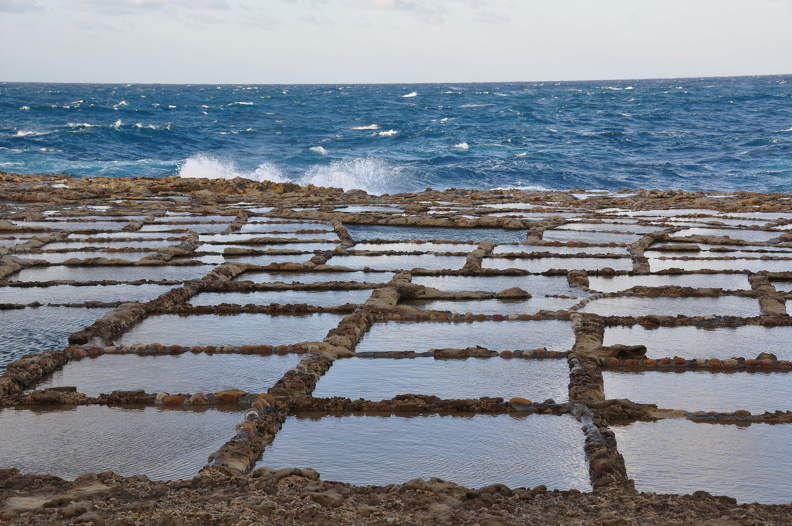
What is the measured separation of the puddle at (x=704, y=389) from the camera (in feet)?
17.3

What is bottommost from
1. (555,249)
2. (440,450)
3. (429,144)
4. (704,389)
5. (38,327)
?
(38,327)

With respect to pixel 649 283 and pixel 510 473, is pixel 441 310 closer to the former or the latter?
pixel 649 283

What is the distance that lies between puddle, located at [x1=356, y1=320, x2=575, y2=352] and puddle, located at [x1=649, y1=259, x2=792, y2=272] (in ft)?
10.2

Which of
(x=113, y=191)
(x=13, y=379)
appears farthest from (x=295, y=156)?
(x=13, y=379)

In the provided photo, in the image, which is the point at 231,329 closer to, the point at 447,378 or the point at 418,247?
the point at 447,378

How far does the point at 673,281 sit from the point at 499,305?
228 cm

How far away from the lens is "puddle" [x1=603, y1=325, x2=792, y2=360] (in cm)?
639

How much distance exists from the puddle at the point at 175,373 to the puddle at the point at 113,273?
318 cm

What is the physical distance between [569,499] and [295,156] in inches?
1330

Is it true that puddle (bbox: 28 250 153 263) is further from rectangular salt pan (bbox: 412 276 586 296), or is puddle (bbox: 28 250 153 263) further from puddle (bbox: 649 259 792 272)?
puddle (bbox: 649 259 792 272)

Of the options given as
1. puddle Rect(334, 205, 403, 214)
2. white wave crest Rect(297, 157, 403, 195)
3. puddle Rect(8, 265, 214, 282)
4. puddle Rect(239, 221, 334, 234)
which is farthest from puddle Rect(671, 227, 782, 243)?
white wave crest Rect(297, 157, 403, 195)

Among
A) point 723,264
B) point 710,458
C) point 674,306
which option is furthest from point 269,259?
point 710,458

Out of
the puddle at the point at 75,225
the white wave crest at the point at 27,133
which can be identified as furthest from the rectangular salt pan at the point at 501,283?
the white wave crest at the point at 27,133

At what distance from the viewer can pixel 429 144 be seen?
136ft
